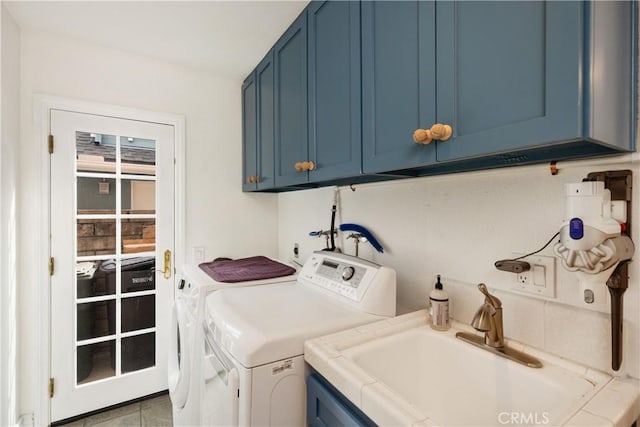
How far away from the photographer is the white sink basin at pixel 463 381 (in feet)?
2.68

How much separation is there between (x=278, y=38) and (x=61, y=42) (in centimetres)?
134

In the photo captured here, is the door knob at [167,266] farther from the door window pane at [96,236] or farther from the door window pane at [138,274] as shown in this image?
the door window pane at [96,236]

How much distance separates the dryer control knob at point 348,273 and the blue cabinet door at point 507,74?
66 cm

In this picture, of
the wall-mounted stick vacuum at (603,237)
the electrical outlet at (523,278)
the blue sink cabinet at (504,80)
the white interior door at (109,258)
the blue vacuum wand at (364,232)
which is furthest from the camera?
the white interior door at (109,258)

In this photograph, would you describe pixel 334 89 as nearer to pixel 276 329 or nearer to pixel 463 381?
pixel 276 329

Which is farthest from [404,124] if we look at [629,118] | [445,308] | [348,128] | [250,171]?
[250,171]

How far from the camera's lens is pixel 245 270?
5.93ft

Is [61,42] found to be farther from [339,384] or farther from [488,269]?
[488,269]

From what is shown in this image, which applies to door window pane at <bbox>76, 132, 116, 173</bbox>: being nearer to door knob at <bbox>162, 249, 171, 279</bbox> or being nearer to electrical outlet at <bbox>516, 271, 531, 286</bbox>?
door knob at <bbox>162, 249, 171, 279</bbox>

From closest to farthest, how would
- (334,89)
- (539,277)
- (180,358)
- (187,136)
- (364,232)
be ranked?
(539,277) → (334,89) → (364,232) → (180,358) → (187,136)

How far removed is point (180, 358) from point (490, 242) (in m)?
1.72

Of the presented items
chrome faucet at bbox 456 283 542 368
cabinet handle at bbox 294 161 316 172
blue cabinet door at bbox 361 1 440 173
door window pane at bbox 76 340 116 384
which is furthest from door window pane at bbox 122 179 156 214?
chrome faucet at bbox 456 283 542 368

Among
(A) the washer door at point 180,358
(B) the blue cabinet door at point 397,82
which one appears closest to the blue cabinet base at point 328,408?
(B) the blue cabinet door at point 397,82

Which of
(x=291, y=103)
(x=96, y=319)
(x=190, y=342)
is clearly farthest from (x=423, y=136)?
(x=96, y=319)
